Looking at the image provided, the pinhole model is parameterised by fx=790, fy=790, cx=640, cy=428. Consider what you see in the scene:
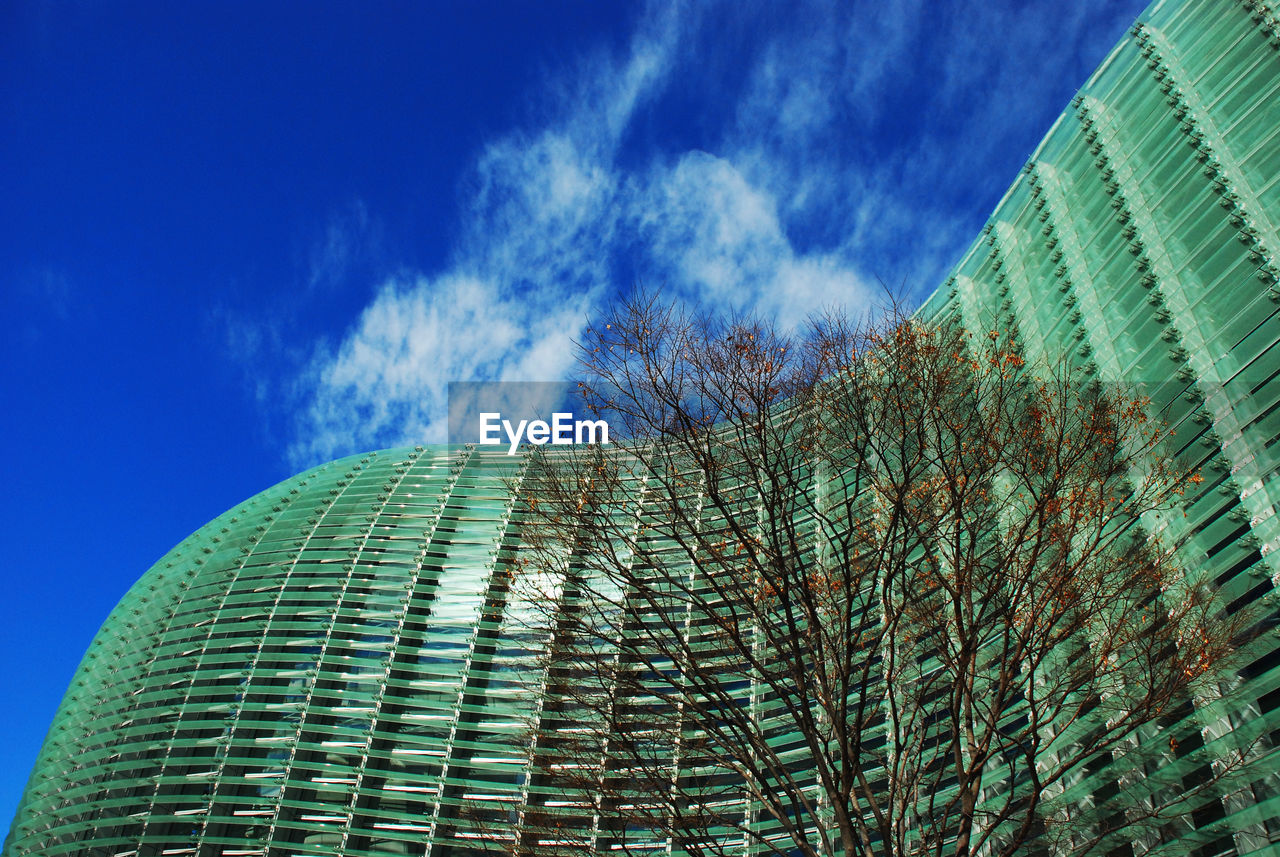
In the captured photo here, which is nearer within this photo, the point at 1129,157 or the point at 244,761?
the point at 1129,157

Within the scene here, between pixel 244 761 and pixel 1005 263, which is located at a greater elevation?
pixel 1005 263

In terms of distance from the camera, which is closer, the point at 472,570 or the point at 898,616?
the point at 898,616

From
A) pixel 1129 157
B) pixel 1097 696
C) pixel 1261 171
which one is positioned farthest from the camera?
pixel 1129 157

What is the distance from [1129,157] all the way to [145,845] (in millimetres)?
30169

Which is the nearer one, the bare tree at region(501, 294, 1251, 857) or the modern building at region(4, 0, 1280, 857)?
the bare tree at region(501, 294, 1251, 857)

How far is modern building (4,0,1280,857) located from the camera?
1112 cm

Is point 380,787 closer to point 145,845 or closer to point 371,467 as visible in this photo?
point 145,845

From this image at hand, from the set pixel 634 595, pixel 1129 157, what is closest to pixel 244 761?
pixel 634 595

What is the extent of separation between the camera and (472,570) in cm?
2703

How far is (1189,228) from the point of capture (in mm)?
13234

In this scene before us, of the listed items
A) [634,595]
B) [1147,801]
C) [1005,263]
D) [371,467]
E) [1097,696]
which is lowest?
[1147,801]

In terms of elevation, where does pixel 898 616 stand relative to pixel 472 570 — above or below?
below

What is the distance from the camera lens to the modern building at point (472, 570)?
36.5ft

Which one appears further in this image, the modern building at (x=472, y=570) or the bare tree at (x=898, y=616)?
the modern building at (x=472, y=570)
